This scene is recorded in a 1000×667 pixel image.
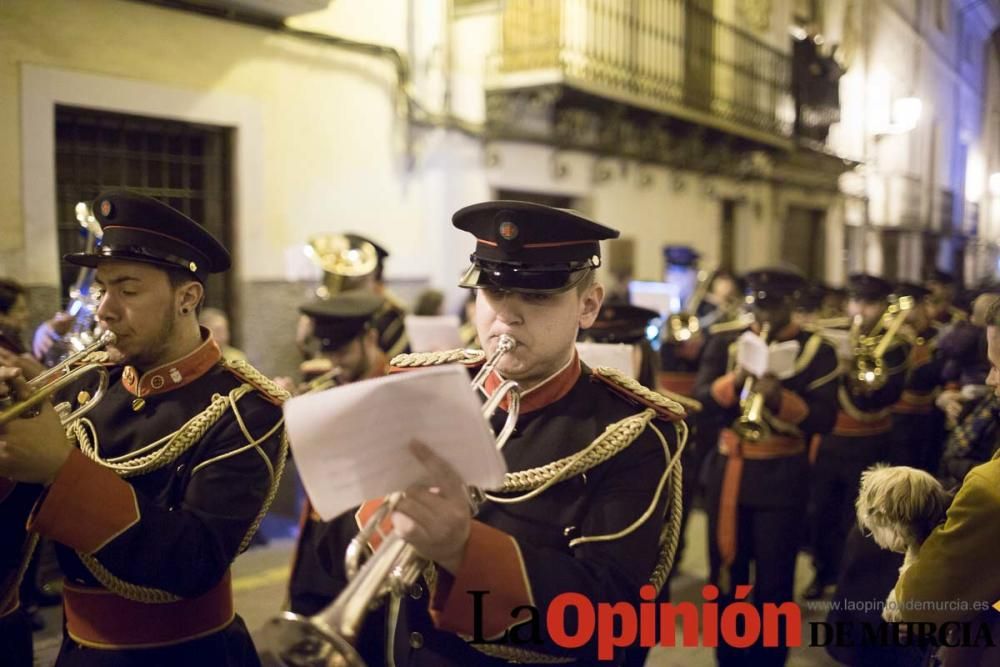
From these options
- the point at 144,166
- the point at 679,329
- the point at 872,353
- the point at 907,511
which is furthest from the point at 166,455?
the point at 679,329

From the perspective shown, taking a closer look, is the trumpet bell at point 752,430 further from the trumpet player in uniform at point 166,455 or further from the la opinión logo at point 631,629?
the trumpet player in uniform at point 166,455

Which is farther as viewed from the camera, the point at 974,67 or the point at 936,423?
the point at 974,67

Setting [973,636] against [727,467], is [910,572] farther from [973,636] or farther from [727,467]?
[727,467]

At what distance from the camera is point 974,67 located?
41.1 ft

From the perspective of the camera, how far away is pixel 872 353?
615cm

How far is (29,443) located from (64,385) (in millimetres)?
310

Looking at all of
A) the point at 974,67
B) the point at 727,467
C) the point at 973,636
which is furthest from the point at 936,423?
the point at 974,67

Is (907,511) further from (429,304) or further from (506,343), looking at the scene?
(429,304)

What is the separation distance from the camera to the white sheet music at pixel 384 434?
4.40ft

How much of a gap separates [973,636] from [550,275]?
1489mm

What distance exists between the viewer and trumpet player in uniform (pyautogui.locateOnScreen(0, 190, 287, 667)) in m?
2.12

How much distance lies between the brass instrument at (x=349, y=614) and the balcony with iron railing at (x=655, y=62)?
317 inches

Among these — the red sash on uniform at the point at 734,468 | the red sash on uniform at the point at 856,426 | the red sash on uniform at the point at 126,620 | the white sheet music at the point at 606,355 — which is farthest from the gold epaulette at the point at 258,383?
the red sash on uniform at the point at 856,426

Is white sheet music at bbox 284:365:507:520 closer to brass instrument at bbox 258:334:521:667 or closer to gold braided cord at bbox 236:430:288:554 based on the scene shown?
brass instrument at bbox 258:334:521:667
